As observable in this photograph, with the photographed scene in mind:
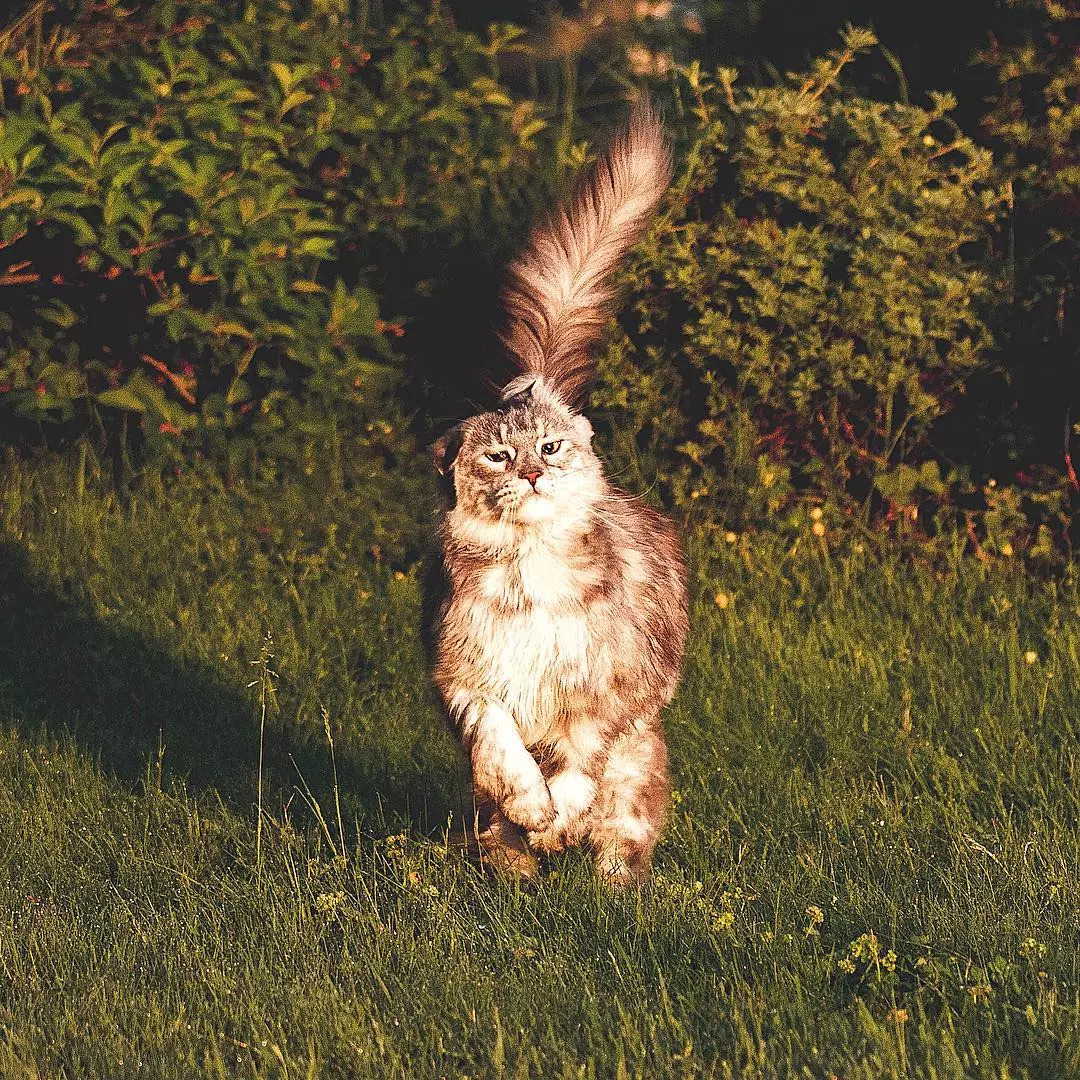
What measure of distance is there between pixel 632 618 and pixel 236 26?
4.33 m

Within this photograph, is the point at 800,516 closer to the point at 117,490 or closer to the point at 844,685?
the point at 844,685

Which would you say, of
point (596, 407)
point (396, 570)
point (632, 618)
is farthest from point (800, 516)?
point (632, 618)

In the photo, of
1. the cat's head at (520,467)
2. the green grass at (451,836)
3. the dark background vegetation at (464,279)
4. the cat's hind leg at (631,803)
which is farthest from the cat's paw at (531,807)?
the dark background vegetation at (464,279)

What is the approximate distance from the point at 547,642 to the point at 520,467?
1.69 feet

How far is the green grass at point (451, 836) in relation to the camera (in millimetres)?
3920

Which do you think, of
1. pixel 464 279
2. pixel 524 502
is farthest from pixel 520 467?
pixel 464 279

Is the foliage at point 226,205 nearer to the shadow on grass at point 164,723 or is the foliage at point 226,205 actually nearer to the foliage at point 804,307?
the shadow on grass at point 164,723

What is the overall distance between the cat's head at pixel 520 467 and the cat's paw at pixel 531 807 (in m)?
0.77

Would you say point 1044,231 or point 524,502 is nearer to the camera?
point 524,502

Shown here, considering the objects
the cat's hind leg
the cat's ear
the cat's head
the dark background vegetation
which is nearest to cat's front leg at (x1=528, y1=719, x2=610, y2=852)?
the cat's hind leg

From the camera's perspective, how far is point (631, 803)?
5348 mm

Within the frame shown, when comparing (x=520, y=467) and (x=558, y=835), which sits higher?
(x=520, y=467)

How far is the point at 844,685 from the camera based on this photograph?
6500mm

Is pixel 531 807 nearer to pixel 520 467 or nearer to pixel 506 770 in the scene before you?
pixel 506 770
